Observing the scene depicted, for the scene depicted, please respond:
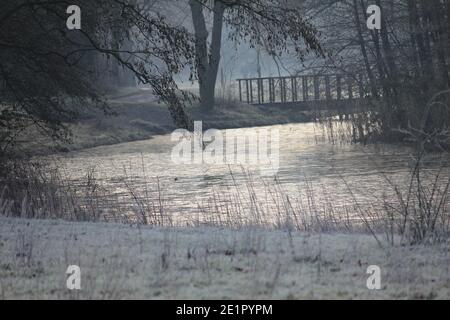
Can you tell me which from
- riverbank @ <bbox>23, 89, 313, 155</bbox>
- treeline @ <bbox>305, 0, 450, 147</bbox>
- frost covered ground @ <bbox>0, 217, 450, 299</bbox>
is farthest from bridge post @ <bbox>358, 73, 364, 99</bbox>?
frost covered ground @ <bbox>0, 217, 450, 299</bbox>

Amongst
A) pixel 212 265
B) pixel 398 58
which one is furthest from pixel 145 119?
pixel 212 265

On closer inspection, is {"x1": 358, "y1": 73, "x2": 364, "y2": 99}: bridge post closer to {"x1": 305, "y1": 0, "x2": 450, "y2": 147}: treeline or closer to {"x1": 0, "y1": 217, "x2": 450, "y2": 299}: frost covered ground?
{"x1": 305, "y1": 0, "x2": 450, "y2": 147}: treeline

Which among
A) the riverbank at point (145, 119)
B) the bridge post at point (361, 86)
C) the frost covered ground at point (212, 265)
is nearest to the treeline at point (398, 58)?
the bridge post at point (361, 86)

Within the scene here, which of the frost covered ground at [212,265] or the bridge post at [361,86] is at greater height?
the bridge post at [361,86]

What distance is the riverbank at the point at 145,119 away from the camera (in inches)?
1315

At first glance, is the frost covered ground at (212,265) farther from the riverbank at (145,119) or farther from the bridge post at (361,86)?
the riverbank at (145,119)

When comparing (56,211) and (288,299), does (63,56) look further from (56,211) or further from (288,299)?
(288,299)

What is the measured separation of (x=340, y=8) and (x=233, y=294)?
72.6 ft

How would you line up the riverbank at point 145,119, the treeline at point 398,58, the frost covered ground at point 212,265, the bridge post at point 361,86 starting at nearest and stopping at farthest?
the frost covered ground at point 212,265 → the treeline at point 398,58 → the bridge post at point 361,86 → the riverbank at point 145,119

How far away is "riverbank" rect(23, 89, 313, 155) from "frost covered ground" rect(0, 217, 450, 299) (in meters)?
21.2

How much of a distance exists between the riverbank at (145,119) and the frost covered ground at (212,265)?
21.2m

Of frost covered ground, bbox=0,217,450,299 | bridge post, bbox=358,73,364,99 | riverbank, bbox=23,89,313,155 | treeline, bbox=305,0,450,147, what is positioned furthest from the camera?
riverbank, bbox=23,89,313,155

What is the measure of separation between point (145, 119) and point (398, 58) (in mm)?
16612

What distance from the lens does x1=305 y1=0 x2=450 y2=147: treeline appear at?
72.5ft
